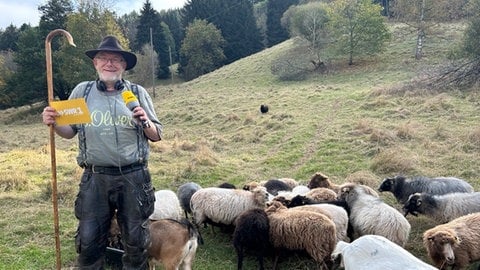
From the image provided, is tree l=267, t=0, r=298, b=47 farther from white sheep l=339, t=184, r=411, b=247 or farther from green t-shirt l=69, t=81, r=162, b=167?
green t-shirt l=69, t=81, r=162, b=167

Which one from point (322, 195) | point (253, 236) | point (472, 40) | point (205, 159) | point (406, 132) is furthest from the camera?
point (472, 40)

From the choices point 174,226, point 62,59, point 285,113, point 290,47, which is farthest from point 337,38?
point 174,226

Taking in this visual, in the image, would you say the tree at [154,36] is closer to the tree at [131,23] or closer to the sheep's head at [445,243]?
the tree at [131,23]

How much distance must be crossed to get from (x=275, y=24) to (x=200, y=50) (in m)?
13.2

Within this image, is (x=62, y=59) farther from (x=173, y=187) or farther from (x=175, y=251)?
(x=175, y=251)

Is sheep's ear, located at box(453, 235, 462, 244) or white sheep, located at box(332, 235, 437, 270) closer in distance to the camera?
white sheep, located at box(332, 235, 437, 270)

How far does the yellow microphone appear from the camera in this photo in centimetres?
342

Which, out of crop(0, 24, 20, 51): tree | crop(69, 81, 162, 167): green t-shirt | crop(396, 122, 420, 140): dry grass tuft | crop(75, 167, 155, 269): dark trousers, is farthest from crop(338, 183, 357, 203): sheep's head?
crop(0, 24, 20, 51): tree

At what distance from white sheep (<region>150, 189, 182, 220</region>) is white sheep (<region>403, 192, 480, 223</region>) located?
3847 millimetres

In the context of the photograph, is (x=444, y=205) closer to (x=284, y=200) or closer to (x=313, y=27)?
(x=284, y=200)

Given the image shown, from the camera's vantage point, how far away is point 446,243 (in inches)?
180

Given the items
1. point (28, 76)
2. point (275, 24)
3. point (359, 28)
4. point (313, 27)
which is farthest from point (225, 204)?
point (275, 24)

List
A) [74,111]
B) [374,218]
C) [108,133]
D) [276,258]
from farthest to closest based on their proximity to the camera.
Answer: [374,218] < [276,258] < [108,133] < [74,111]

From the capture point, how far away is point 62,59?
3108 centimetres
